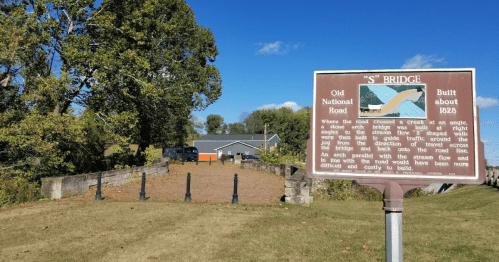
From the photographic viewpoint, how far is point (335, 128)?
182 inches

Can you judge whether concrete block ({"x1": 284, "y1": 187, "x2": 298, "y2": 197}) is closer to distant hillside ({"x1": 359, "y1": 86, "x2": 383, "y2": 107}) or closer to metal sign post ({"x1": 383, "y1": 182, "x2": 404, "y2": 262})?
metal sign post ({"x1": 383, "y1": 182, "x2": 404, "y2": 262})

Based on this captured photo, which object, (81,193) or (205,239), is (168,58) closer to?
(81,193)

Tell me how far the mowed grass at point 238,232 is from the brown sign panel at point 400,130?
213 centimetres

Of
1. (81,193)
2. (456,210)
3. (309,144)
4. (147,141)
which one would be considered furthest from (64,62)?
(456,210)

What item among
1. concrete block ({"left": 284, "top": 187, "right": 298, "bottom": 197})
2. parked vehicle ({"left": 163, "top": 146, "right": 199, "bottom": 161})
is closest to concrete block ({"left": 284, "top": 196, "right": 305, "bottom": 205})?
concrete block ({"left": 284, "top": 187, "right": 298, "bottom": 197})

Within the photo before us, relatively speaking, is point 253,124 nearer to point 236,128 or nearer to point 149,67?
point 236,128

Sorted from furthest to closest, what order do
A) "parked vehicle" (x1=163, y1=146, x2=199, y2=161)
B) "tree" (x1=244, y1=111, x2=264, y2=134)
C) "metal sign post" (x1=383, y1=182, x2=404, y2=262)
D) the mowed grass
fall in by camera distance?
"tree" (x1=244, y1=111, x2=264, y2=134) < "parked vehicle" (x1=163, y1=146, x2=199, y2=161) < the mowed grass < "metal sign post" (x1=383, y1=182, x2=404, y2=262)

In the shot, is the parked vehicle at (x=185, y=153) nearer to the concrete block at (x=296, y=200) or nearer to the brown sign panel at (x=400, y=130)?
the concrete block at (x=296, y=200)

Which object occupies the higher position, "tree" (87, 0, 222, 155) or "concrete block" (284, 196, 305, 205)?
"tree" (87, 0, 222, 155)

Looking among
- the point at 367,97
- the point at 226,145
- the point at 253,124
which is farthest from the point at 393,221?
the point at 253,124

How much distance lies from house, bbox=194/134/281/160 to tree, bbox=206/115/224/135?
166ft

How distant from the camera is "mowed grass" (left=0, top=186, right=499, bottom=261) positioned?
5949 mm

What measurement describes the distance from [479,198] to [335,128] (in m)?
8.41

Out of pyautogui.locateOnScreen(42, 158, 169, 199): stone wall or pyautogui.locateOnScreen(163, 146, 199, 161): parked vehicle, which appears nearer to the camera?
pyautogui.locateOnScreen(42, 158, 169, 199): stone wall
